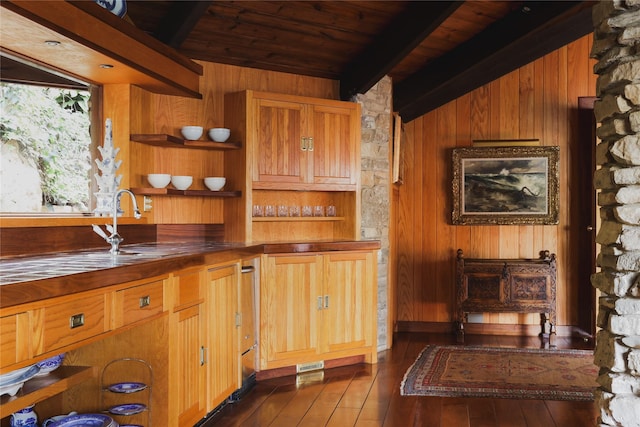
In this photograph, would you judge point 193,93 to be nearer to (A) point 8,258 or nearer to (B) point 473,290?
(A) point 8,258

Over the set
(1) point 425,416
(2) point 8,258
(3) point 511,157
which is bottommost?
(1) point 425,416

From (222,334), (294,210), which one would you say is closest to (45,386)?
(222,334)

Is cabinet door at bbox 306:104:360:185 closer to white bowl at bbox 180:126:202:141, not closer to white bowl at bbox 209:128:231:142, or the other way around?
white bowl at bbox 209:128:231:142

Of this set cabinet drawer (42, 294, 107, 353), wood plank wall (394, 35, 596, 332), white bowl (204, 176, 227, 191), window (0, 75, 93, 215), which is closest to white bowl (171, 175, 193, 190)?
white bowl (204, 176, 227, 191)

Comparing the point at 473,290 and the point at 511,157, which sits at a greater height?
the point at 511,157

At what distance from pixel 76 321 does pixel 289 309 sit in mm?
2584

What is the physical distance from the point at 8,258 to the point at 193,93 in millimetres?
2074

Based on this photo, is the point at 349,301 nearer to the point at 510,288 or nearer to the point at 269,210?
the point at 269,210

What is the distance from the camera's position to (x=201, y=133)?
4.96 meters

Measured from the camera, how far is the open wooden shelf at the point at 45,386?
7.82 ft

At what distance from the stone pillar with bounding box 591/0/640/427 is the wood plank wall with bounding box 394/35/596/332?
334 cm

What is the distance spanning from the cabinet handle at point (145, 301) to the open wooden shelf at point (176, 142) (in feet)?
5.95

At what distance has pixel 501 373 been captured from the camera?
4988 mm

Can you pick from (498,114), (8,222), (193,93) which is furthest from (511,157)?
(8,222)
